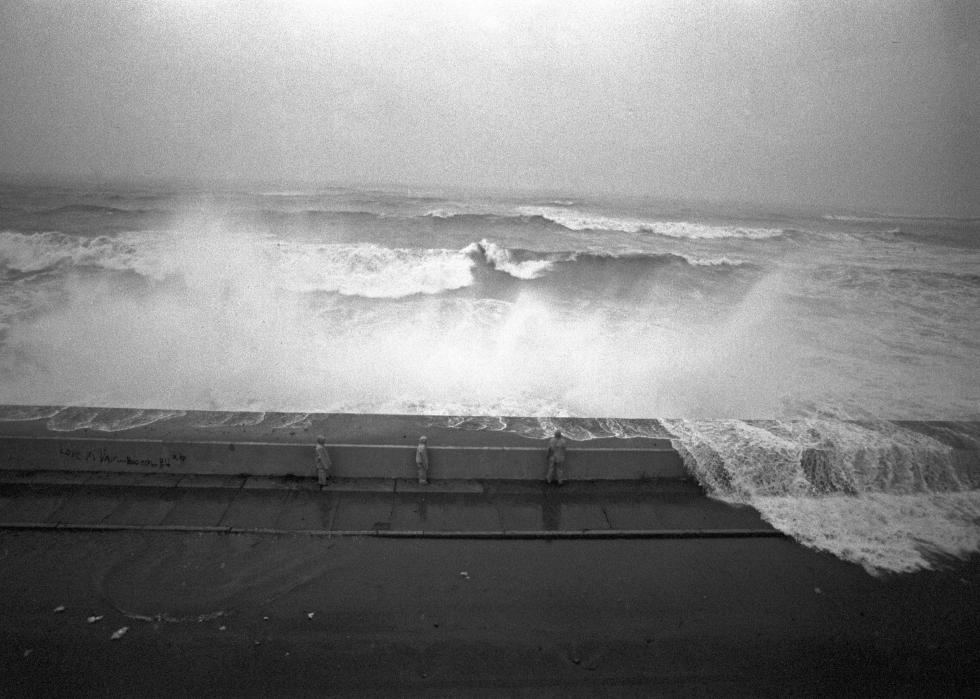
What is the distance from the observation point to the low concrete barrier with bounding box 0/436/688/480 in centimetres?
732

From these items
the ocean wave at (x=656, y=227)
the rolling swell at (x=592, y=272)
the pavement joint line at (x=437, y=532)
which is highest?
the ocean wave at (x=656, y=227)

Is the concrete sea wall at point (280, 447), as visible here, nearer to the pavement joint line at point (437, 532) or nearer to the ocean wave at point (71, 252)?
the pavement joint line at point (437, 532)

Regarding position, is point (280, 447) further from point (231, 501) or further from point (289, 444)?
point (231, 501)

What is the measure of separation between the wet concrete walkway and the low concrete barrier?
139 mm

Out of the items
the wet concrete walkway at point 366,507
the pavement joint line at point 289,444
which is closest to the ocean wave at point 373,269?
the pavement joint line at point 289,444

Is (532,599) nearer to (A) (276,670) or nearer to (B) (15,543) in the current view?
(A) (276,670)

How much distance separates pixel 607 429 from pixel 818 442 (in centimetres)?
343

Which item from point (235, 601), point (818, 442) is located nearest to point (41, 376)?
point (235, 601)

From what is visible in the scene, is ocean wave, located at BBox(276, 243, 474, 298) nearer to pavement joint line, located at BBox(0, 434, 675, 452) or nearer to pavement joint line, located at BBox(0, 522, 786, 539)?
pavement joint line, located at BBox(0, 434, 675, 452)

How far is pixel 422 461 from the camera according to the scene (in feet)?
24.2

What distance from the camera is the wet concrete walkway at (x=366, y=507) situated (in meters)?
6.64

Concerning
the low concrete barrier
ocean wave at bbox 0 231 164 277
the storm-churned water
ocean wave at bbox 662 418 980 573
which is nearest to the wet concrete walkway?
the low concrete barrier

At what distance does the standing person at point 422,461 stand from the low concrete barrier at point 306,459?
0.10m

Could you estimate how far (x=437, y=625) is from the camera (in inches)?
210
